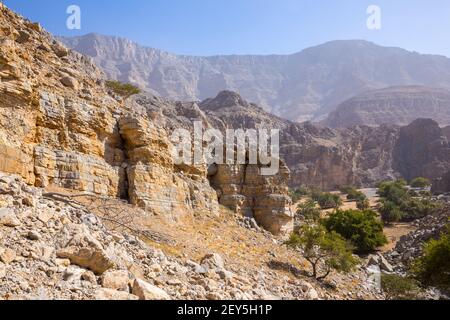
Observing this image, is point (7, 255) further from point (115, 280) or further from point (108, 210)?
point (108, 210)

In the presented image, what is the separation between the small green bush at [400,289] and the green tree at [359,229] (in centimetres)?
1287

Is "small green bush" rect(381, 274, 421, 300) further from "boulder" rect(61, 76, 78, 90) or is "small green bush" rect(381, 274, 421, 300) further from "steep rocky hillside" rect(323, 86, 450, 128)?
"steep rocky hillside" rect(323, 86, 450, 128)

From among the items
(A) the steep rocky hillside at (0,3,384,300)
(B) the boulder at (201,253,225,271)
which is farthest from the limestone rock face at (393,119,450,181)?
(B) the boulder at (201,253,225,271)

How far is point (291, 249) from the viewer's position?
17.3 meters

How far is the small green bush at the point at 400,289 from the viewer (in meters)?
13.3

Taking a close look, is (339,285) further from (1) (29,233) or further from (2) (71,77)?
(2) (71,77)

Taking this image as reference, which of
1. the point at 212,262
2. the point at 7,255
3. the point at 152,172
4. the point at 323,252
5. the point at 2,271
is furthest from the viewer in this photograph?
the point at 323,252

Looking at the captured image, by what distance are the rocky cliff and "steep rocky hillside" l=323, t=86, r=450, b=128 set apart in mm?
148758

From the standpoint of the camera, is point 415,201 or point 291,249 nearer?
point 291,249

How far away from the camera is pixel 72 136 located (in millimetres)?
12961

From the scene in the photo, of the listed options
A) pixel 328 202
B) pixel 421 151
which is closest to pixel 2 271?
pixel 328 202

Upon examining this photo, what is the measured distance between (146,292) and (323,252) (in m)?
11.2
